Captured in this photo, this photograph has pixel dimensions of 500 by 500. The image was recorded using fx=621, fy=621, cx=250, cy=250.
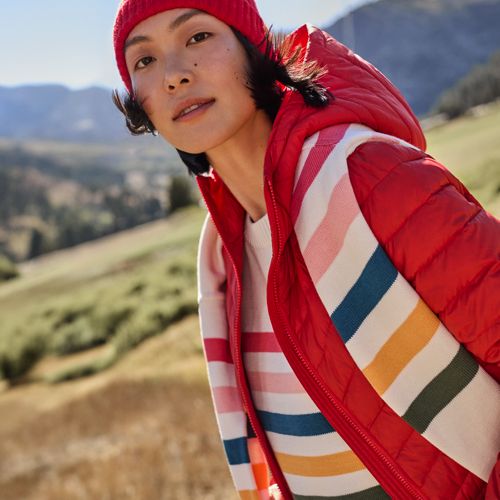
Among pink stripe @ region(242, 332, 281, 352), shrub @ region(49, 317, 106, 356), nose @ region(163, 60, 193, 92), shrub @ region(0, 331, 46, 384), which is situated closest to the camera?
nose @ region(163, 60, 193, 92)

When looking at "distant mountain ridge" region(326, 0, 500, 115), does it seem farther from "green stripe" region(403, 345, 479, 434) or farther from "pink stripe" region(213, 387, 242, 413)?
→ "green stripe" region(403, 345, 479, 434)

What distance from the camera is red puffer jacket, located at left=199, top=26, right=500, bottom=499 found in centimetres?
120

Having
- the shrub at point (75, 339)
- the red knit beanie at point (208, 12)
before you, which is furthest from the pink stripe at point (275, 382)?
the shrub at point (75, 339)

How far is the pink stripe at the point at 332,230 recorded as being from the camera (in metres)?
1.29

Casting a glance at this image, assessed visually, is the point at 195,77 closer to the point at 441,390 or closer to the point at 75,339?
the point at 441,390

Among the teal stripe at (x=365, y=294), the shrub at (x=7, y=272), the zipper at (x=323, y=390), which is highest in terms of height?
the teal stripe at (x=365, y=294)

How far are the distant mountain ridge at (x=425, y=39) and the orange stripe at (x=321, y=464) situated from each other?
568 feet

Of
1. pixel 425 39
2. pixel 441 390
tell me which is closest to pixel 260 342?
pixel 441 390

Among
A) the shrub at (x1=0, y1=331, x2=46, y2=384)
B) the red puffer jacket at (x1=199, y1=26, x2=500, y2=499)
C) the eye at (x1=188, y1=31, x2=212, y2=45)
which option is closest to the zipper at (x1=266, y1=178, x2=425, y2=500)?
the red puffer jacket at (x1=199, y1=26, x2=500, y2=499)

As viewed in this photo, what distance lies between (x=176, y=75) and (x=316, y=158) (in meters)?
0.50

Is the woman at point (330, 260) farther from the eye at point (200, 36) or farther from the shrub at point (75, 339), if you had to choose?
the shrub at point (75, 339)

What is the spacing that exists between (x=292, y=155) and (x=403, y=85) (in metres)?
187

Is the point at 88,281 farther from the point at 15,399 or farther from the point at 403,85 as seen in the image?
the point at 403,85

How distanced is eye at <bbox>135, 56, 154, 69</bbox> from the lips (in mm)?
192
